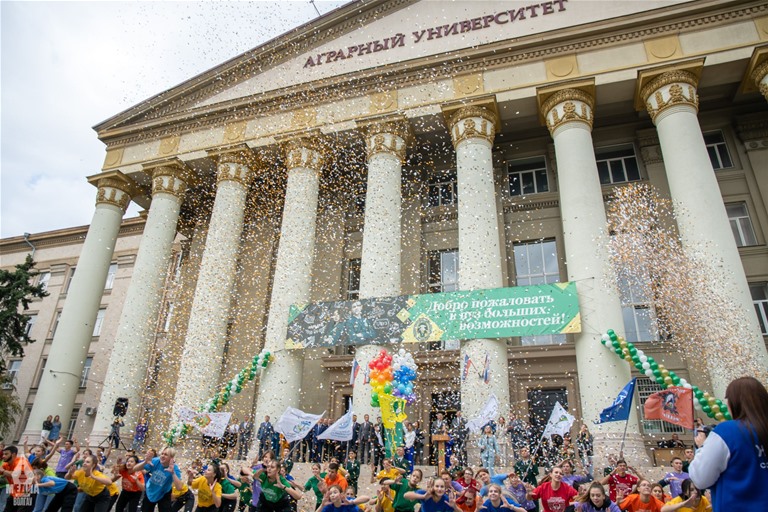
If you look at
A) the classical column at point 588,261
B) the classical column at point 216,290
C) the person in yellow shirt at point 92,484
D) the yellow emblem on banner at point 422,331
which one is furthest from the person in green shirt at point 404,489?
the classical column at point 216,290

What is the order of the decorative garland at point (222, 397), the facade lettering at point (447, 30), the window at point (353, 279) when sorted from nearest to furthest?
the decorative garland at point (222, 397)
the facade lettering at point (447, 30)
the window at point (353, 279)

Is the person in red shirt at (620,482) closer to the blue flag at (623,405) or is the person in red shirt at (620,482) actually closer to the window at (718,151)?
the blue flag at (623,405)

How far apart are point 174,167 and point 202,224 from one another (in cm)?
373

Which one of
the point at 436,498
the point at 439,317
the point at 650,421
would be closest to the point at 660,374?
the point at 650,421

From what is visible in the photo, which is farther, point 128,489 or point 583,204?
point 583,204

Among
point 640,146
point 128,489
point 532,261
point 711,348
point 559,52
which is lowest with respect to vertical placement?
point 128,489

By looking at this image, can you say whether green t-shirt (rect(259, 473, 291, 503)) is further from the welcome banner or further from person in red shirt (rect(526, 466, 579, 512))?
the welcome banner

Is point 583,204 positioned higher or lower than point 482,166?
lower

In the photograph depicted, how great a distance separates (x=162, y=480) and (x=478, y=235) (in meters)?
12.3

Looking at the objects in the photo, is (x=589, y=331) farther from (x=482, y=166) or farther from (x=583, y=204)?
(x=482, y=166)

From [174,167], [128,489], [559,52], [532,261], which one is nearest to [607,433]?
[532,261]

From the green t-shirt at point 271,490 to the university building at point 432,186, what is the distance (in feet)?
28.0

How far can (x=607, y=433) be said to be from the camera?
14273 millimetres

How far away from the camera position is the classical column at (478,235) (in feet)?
51.7
